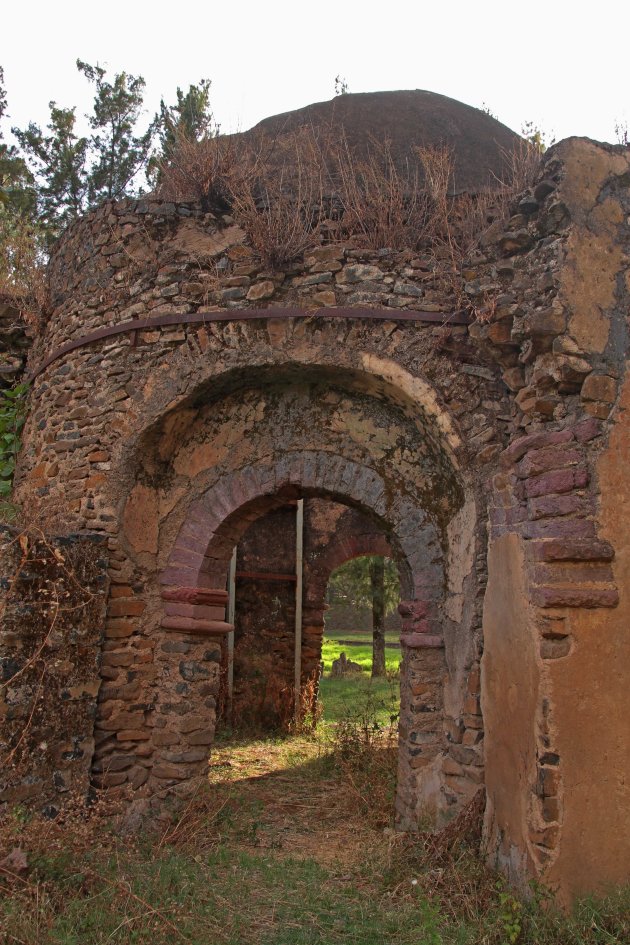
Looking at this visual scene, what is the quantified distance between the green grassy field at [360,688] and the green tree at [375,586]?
60 centimetres

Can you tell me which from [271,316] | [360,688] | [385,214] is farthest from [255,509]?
[360,688]

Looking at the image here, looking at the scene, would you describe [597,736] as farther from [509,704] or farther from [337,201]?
[337,201]

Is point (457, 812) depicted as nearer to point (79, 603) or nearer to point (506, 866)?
point (506, 866)

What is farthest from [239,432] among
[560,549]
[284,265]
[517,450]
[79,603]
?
[560,549]

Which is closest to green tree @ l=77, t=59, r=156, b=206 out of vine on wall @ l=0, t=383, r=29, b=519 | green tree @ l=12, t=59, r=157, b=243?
green tree @ l=12, t=59, r=157, b=243

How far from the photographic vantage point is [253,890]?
3.96m

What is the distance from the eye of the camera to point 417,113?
679 centimetres

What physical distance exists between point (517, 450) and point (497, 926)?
7.33 ft

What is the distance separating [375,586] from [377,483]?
34.3 feet

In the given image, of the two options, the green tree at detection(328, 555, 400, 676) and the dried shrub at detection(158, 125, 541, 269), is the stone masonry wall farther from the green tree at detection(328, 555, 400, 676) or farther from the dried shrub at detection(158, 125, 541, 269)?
the green tree at detection(328, 555, 400, 676)

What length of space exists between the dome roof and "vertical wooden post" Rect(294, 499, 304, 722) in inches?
179

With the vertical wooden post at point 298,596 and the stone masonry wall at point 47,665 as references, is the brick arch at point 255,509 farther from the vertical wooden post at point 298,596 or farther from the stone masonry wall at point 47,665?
the vertical wooden post at point 298,596

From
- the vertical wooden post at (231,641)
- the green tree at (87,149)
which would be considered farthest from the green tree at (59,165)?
the vertical wooden post at (231,641)

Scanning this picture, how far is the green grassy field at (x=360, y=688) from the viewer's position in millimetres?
8016
